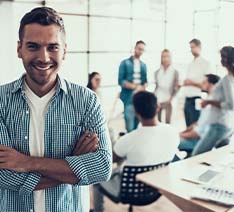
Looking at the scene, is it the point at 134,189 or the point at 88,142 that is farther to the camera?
the point at 134,189

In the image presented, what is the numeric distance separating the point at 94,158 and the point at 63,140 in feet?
0.43

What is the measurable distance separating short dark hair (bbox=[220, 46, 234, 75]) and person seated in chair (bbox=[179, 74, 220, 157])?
0.52 ft

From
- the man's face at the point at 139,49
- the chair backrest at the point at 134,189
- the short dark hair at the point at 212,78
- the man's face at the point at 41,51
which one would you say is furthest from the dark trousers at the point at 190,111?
the man's face at the point at 41,51

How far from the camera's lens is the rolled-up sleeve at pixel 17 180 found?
1247mm

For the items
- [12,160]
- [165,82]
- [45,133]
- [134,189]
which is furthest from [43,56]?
[165,82]

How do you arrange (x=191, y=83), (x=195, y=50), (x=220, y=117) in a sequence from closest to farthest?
1. (x=220, y=117)
2. (x=195, y=50)
3. (x=191, y=83)

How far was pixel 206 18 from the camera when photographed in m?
2.92

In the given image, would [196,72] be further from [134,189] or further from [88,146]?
[88,146]

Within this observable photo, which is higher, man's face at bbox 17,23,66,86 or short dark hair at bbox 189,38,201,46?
short dark hair at bbox 189,38,201,46

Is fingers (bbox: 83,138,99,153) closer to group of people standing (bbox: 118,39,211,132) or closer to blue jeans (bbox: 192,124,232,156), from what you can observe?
group of people standing (bbox: 118,39,211,132)

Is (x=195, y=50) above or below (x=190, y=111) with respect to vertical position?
above

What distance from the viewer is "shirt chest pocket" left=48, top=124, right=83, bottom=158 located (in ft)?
4.26

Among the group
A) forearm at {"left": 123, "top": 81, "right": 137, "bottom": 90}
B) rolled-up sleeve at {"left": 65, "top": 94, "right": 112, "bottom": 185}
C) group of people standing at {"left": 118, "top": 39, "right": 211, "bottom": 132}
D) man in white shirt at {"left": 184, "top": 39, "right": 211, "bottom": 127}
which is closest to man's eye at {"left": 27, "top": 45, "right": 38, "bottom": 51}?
rolled-up sleeve at {"left": 65, "top": 94, "right": 112, "bottom": 185}

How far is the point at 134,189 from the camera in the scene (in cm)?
233
